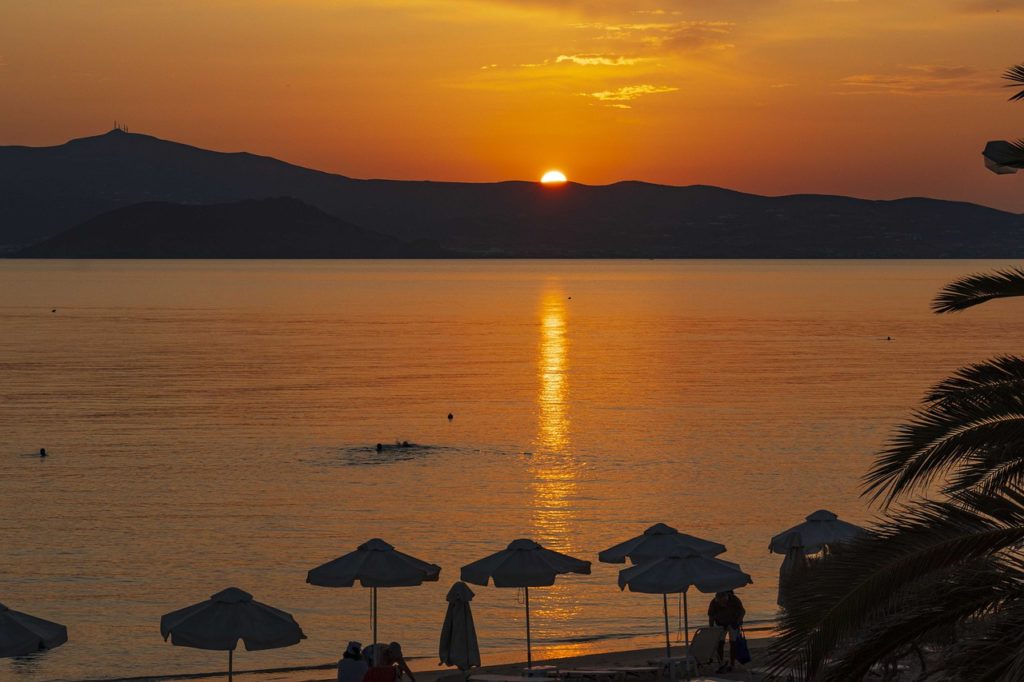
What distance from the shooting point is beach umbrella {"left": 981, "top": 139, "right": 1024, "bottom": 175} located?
10.4 metres

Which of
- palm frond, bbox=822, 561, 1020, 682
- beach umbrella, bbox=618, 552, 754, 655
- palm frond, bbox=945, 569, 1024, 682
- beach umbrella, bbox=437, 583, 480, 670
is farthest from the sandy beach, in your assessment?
palm frond, bbox=945, 569, 1024, 682

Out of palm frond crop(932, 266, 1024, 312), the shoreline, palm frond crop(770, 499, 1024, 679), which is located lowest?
the shoreline

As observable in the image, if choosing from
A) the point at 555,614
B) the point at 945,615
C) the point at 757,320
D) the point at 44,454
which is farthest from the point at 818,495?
the point at 757,320

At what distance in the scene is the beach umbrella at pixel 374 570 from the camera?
2091 cm

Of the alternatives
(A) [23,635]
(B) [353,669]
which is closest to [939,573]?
(B) [353,669]

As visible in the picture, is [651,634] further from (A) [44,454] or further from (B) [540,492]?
(A) [44,454]

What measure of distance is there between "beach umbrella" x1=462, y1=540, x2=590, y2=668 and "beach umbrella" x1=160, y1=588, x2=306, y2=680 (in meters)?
3.66

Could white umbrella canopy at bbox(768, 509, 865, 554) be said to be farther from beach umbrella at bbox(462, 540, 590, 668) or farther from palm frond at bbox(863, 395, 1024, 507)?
palm frond at bbox(863, 395, 1024, 507)

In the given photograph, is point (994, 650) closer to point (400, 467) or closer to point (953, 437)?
point (953, 437)

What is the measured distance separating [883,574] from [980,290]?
8.40ft

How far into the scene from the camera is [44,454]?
170 ft

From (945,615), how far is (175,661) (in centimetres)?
1915

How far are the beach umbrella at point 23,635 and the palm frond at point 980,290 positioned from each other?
11553 millimetres

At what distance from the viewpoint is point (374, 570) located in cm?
2095
